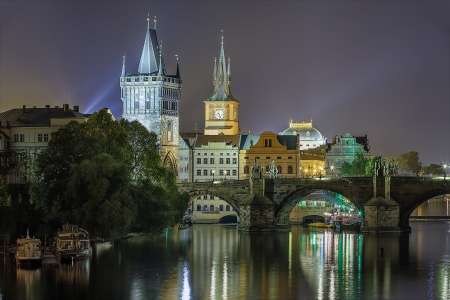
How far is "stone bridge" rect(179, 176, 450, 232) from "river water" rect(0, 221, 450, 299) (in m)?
3.37

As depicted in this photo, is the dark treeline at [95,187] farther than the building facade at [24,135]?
No

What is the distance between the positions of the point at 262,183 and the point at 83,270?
44.8 meters

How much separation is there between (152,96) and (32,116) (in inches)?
1101

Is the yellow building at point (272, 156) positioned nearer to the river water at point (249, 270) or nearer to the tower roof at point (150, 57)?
the tower roof at point (150, 57)

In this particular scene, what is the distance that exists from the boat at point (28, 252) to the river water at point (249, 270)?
1083mm

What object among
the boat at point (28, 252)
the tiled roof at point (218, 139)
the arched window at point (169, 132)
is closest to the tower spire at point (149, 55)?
the arched window at point (169, 132)

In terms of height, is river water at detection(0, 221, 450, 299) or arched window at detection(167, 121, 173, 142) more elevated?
arched window at detection(167, 121, 173, 142)

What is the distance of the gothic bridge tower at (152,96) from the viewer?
167m

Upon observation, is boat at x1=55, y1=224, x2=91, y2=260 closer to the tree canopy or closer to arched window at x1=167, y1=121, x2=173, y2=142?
the tree canopy

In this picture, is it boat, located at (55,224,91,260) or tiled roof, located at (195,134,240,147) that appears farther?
tiled roof, located at (195,134,240,147)


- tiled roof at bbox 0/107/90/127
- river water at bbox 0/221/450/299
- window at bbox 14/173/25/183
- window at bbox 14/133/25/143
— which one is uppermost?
tiled roof at bbox 0/107/90/127

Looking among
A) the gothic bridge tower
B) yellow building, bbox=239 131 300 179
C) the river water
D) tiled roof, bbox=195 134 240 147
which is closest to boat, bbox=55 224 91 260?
the river water

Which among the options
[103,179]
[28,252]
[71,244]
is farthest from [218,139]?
[28,252]

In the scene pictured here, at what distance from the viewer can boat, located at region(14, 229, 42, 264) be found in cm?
9644
